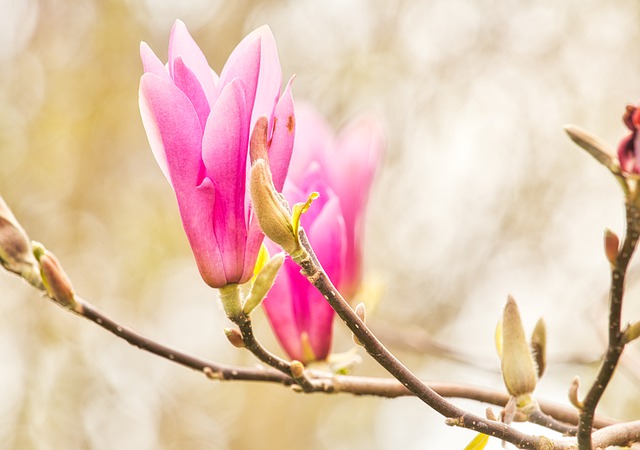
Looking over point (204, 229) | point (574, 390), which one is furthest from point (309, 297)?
point (574, 390)

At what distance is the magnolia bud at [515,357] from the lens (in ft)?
1.61

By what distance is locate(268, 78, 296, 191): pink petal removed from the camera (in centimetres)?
51

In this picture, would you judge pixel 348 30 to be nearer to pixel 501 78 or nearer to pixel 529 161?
pixel 501 78

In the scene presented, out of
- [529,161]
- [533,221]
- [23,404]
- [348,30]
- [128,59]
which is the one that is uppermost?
[348,30]

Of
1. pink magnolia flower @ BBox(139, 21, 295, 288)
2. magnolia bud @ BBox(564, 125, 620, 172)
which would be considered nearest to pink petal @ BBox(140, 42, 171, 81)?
pink magnolia flower @ BBox(139, 21, 295, 288)

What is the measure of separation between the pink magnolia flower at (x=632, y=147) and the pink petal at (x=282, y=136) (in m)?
0.20

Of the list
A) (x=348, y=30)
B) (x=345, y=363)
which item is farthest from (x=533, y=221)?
(x=345, y=363)

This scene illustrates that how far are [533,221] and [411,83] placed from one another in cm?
86

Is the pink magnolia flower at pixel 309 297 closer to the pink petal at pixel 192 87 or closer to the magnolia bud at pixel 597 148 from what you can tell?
the pink petal at pixel 192 87

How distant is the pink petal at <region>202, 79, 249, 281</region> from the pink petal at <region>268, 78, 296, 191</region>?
19 millimetres

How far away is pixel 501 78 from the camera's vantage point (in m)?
3.72

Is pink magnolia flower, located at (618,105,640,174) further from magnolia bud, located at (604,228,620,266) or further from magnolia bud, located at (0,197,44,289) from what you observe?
magnolia bud, located at (0,197,44,289)

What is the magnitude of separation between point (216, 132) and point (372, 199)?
2840 millimetres

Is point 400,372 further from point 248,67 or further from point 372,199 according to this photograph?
point 372,199
